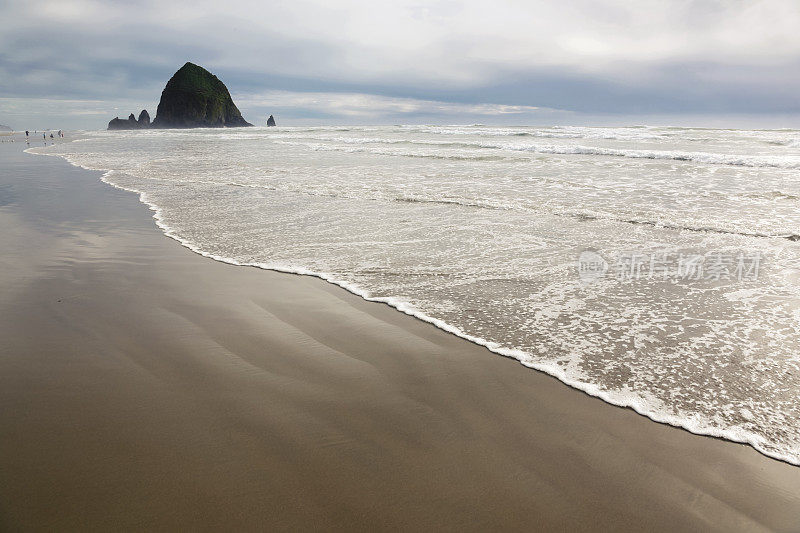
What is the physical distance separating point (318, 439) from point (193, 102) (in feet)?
459

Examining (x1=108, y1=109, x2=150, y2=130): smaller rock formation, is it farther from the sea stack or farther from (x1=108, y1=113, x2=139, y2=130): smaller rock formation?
the sea stack

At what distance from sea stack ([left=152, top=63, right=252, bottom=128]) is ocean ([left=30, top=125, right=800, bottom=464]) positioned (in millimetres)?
125095

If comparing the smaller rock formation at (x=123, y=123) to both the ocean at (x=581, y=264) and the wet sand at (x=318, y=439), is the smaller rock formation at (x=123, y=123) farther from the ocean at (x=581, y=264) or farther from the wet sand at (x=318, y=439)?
the wet sand at (x=318, y=439)

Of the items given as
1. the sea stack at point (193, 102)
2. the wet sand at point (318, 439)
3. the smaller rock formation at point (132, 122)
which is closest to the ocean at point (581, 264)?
the wet sand at point (318, 439)

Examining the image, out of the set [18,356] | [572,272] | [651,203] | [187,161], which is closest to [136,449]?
[18,356]

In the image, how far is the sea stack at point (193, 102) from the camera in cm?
12206

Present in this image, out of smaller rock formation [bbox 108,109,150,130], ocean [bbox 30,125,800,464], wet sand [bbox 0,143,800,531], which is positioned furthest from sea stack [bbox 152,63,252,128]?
wet sand [bbox 0,143,800,531]

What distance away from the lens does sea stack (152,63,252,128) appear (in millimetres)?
122062

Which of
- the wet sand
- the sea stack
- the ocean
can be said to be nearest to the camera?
the wet sand

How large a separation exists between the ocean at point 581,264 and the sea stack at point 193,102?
125 m

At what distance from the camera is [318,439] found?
7.65ft

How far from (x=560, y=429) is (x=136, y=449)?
2.24 meters

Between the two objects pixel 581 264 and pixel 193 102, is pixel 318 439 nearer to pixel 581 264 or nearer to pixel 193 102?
pixel 581 264

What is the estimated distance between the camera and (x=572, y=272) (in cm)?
518
